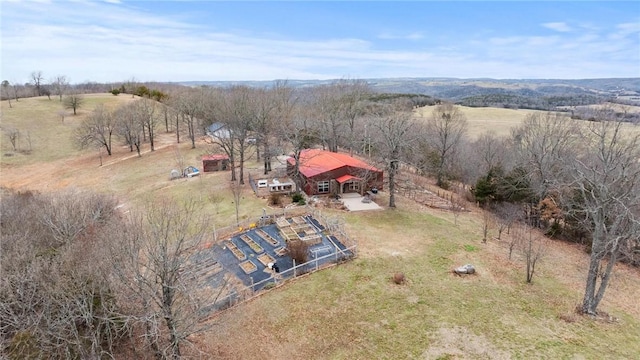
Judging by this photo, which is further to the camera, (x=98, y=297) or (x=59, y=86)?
(x=59, y=86)

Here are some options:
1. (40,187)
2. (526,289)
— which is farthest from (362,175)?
(40,187)

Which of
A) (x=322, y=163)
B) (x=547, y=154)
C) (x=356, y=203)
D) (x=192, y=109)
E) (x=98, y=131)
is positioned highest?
(x=192, y=109)

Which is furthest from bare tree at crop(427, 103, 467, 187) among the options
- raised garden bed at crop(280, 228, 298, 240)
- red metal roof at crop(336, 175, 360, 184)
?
raised garden bed at crop(280, 228, 298, 240)

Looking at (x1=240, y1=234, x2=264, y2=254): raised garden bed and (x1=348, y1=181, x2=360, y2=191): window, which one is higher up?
(x1=348, y1=181, x2=360, y2=191): window

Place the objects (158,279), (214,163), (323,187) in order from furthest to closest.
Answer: (214,163)
(323,187)
(158,279)

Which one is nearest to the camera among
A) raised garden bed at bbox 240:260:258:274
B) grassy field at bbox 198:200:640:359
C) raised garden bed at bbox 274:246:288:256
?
grassy field at bbox 198:200:640:359

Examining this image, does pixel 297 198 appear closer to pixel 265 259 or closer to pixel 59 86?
pixel 265 259

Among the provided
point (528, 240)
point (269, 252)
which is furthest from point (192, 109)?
point (528, 240)

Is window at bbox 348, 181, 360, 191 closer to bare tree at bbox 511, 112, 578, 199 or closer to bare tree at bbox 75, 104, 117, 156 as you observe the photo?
bare tree at bbox 511, 112, 578, 199
